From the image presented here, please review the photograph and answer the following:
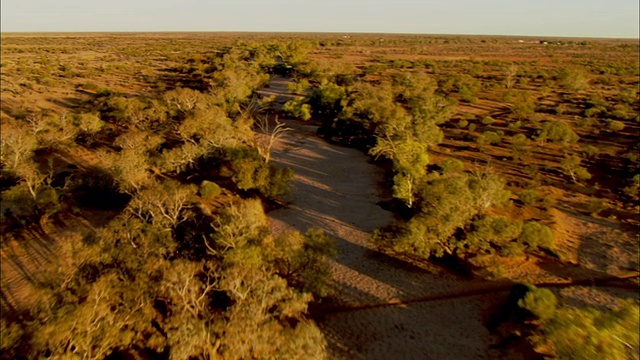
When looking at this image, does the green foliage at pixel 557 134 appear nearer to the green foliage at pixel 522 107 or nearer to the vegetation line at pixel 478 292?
the green foliage at pixel 522 107

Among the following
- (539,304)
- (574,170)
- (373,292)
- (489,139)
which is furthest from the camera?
(489,139)

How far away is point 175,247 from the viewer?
1791 centimetres

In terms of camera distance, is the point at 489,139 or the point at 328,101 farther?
the point at 328,101

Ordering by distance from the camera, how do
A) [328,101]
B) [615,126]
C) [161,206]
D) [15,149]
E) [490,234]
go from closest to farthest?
[161,206] < [490,234] < [15,149] < [615,126] < [328,101]

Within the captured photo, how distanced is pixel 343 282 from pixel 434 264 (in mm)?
5302

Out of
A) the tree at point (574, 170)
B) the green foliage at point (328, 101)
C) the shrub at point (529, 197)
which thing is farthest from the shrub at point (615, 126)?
the green foliage at point (328, 101)

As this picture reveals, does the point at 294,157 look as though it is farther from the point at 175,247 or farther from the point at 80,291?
the point at 80,291

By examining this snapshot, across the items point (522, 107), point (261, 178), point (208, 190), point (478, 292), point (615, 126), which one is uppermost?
point (522, 107)

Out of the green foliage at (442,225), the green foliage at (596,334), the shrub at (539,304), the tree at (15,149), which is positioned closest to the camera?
the green foliage at (596,334)

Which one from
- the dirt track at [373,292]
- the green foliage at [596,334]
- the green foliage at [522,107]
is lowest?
the dirt track at [373,292]

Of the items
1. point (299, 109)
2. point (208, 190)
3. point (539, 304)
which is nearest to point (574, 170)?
point (539, 304)

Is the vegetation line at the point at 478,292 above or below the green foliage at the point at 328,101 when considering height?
below

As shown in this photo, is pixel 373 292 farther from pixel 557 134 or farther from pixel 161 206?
pixel 557 134

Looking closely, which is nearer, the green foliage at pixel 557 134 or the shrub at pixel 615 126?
the green foliage at pixel 557 134
